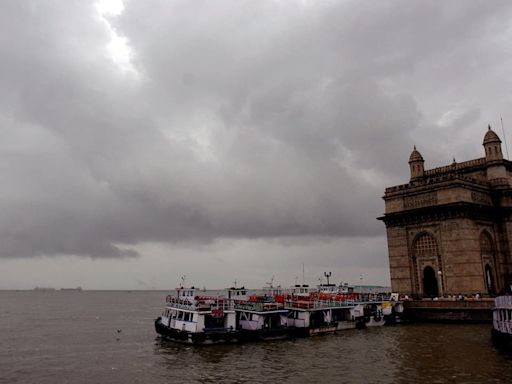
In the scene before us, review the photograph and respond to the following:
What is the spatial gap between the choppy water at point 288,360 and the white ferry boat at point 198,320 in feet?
3.82

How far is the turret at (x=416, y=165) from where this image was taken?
225 feet

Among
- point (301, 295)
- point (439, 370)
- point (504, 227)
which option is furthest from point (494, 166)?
point (439, 370)

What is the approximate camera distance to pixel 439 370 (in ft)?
94.1

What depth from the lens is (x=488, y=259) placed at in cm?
5909

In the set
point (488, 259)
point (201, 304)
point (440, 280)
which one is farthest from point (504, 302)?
point (488, 259)

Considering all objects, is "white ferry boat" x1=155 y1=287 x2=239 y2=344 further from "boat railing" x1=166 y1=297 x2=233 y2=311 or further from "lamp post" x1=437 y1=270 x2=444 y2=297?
"lamp post" x1=437 y1=270 x2=444 y2=297

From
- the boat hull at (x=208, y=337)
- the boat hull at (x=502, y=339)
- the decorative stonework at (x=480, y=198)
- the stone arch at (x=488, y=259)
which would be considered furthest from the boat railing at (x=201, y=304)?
the decorative stonework at (x=480, y=198)

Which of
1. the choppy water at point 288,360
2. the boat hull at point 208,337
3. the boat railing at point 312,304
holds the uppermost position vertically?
the boat railing at point 312,304

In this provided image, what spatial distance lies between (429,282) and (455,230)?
8021mm

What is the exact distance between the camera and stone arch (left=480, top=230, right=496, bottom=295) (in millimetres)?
57688

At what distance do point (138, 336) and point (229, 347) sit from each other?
19492mm

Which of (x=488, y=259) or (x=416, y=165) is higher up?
(x=416, y=165)

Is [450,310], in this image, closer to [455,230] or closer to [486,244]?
[455,230]

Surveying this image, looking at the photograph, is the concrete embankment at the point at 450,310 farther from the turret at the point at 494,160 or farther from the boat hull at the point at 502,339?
the turret at the point at 494,160
